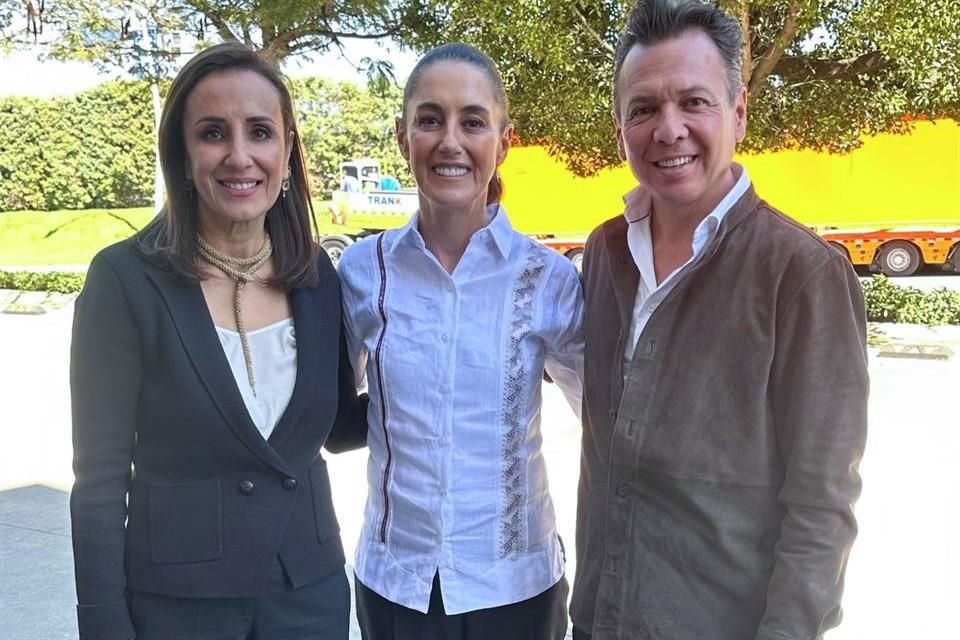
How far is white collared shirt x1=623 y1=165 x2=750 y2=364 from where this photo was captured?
1.65m

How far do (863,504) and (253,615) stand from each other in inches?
164

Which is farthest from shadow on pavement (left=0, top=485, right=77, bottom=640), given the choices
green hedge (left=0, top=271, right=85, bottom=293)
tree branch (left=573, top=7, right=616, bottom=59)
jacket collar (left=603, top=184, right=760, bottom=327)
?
green hedge (left=0, top=271, right=85, bottom=293)

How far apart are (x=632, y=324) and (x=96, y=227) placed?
89.5 ft

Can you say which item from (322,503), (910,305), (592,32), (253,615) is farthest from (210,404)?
(910,305)

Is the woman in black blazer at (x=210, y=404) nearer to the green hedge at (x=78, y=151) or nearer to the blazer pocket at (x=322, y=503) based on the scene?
the blazer pocket at (x=322, y=503)

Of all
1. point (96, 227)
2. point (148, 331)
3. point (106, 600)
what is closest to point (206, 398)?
point (148, 331)

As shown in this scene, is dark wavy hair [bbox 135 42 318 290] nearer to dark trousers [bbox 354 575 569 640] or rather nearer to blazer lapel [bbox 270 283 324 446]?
blazer lapel [bbox 270 283 324 446]

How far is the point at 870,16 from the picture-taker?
22.6ft

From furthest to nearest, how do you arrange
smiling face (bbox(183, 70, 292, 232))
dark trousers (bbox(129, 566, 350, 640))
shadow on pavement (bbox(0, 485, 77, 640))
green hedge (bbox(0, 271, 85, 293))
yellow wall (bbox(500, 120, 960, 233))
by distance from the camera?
green hedge (bbox(0, 271, 85, 293)) < yellow wall (bbox(500, 120, 960, 233)) < shadow on pavement (bbox(0, 485, 77, 640)) < smiling face (bbox(183, 70, 292, 232)) < dark trousers (bbox(129, 566, 350, 640))

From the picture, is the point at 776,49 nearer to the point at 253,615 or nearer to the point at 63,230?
the point at 253,615

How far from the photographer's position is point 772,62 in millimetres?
7844

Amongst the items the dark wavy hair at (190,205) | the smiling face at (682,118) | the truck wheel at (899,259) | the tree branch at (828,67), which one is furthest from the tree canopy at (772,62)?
the truck wheel at (899,259)

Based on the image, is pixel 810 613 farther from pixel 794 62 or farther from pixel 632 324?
pixel 794 62

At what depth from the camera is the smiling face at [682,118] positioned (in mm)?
1690
